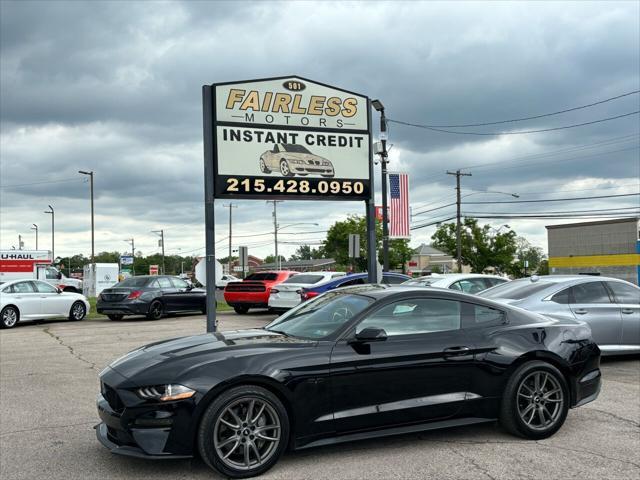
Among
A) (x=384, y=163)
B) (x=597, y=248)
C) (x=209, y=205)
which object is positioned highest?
(x=384, y=163)

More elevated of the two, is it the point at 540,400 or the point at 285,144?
the point at 285,144

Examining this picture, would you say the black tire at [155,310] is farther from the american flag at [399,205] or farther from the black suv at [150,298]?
the american flag at [399,205]

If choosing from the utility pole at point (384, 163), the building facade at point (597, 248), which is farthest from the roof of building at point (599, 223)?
the utility pole at point (384, 163)

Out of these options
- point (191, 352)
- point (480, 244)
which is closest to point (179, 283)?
point (191, 352)

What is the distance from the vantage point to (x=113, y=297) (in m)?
20.2

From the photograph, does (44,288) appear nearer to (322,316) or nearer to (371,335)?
(322,316)

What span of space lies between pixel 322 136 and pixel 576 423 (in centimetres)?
717

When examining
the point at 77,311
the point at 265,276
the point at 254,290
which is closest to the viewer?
the point at 77,311

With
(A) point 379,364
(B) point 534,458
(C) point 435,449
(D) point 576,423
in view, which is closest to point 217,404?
(A) point 379,364

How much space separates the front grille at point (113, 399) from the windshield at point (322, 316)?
1.54 meters

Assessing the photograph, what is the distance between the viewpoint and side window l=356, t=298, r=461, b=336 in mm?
5277

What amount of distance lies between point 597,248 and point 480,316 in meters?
62.9

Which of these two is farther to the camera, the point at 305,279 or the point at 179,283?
the point at 179,283

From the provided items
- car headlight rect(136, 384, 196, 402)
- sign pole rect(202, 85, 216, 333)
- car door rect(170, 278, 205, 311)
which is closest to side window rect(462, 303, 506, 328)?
car headlight rect(136, 384, 196, 402)
